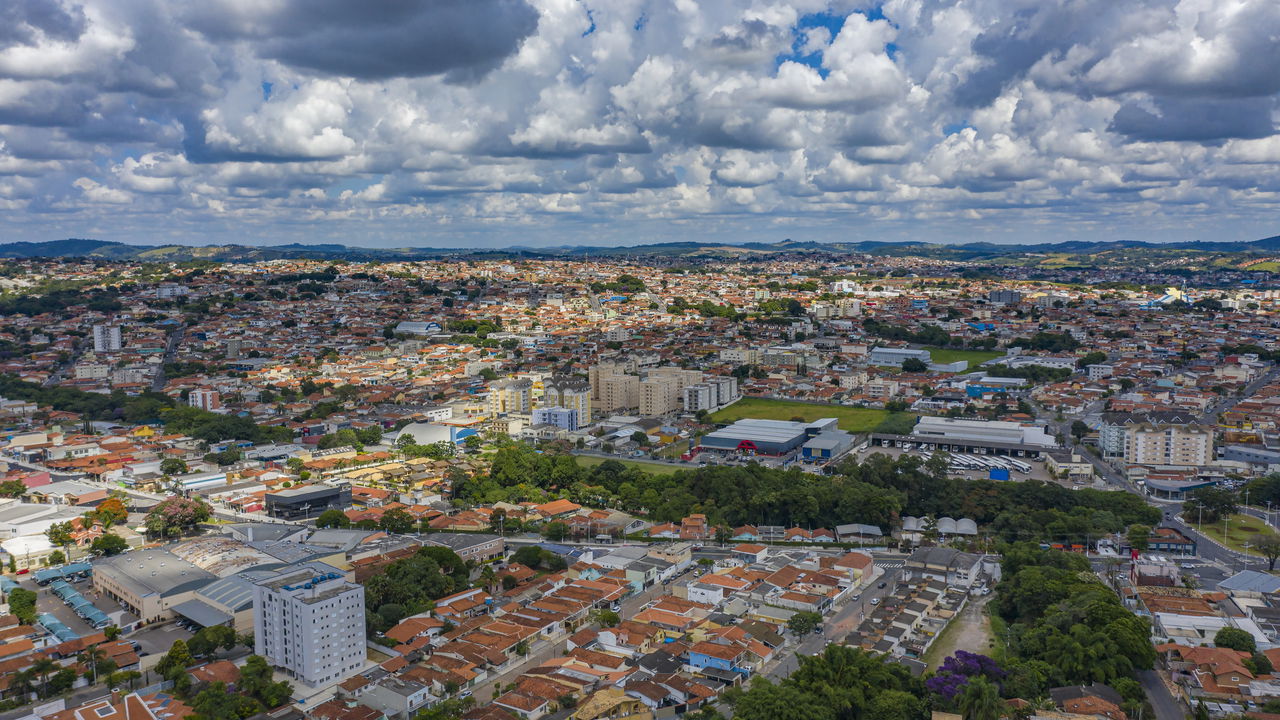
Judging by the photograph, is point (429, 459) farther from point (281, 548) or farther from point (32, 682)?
point (32, 682)

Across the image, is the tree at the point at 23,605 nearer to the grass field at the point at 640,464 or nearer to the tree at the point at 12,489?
the tree at the point at 12,489

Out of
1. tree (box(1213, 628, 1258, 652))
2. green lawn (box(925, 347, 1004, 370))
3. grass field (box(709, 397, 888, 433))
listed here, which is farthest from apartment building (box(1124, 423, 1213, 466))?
green lawn (box(925, 347, 1004, 370))

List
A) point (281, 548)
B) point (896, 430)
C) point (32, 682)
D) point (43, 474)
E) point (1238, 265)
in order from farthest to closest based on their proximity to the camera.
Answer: point (1238, 265)
point (896, 430)
point (43, 474)
point (281, 548)
point (32, 682)

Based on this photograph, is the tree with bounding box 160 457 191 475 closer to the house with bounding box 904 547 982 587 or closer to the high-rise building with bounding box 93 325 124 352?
the house with bounding box 904 547 982 587

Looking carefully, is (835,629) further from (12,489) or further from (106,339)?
(106,339)

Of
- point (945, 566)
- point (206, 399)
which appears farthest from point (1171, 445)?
point (206, 399)

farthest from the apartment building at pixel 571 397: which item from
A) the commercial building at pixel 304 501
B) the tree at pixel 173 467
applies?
the tree at pixel 173 467

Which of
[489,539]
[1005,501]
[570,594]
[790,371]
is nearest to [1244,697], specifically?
[1005,501]
